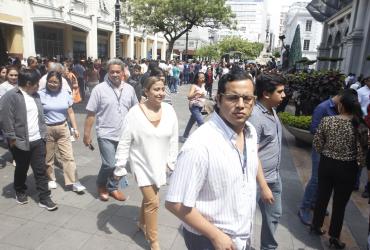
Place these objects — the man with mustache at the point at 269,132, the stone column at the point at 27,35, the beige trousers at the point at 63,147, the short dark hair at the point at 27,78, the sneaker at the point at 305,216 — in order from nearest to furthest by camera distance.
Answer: the man with mustache at the point at 269,132
the short dark hair at the point at 27,78
the sneaker at the point at 305,216
the beige trousers at the point at 63,147
the stone column at the point at 27,35

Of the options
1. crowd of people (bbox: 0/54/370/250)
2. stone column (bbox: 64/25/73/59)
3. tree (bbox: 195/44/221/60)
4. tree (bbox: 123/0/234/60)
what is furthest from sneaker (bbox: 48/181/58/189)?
tree (bbox: 195/44/221/60)

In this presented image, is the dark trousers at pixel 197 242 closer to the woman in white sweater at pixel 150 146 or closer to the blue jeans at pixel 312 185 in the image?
the woman in white sweater at pixel 150 146

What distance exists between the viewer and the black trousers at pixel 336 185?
11.3 ft

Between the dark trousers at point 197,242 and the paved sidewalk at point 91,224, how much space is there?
1.74m

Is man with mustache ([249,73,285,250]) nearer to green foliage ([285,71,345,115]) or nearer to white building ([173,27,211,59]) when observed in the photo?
green foliage ([285,71,345,115])

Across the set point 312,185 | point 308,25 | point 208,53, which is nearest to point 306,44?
point 308,25

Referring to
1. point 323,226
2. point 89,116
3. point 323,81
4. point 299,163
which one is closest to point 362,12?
point 323,81

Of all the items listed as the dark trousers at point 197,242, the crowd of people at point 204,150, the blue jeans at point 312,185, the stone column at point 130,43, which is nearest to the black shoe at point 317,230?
the crowd of people at point 204,150

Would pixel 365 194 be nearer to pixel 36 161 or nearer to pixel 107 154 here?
pixel 107 154

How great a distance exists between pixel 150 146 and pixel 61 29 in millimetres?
25015

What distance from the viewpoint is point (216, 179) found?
1.76 metres

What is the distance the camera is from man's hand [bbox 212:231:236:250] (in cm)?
172

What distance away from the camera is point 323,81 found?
26.7ft

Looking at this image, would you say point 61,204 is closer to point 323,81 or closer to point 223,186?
point 223,186
